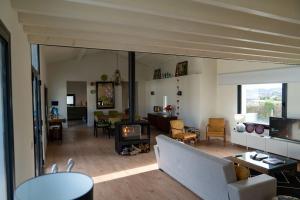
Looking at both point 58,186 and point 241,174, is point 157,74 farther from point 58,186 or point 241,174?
point 58,186

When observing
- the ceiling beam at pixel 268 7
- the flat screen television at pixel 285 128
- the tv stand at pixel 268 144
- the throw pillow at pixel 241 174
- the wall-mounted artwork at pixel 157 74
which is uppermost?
the wall-mounted artwork at pixel 157 74

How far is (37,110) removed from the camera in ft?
14.3

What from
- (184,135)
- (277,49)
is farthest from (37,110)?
(277,49)

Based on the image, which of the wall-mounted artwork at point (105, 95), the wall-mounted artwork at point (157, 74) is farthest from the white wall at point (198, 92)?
the wall-mounted artwork at point (105, 95)

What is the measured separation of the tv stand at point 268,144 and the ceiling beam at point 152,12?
3520mm

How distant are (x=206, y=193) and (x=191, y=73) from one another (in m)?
5.54

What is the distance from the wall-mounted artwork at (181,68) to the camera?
8459 mm

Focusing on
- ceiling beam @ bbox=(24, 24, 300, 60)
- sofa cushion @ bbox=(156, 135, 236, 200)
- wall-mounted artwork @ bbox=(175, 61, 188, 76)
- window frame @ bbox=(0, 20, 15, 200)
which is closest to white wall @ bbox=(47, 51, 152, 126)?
wall-mounted artwork @ bbox=(175, 61, 188, 76)

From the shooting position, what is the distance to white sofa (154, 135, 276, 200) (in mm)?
2740

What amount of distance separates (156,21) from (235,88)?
212 inches

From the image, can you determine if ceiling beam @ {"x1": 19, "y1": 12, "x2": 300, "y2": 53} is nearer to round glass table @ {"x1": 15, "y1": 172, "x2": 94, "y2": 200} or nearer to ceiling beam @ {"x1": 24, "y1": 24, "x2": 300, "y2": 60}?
ceiling beam @ {"x1": 24, "y1": 24, "x2": 300, "y2": 60}

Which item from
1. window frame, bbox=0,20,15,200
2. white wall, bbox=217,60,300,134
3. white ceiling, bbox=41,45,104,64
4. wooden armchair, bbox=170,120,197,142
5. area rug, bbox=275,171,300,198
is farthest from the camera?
white ceiling, bbox=41,45,104,64

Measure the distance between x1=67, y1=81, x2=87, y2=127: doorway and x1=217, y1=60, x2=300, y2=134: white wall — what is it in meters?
8.26

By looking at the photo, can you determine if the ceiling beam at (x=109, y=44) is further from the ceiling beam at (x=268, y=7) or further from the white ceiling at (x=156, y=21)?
the ceiling beam at (x=268, y=7)
